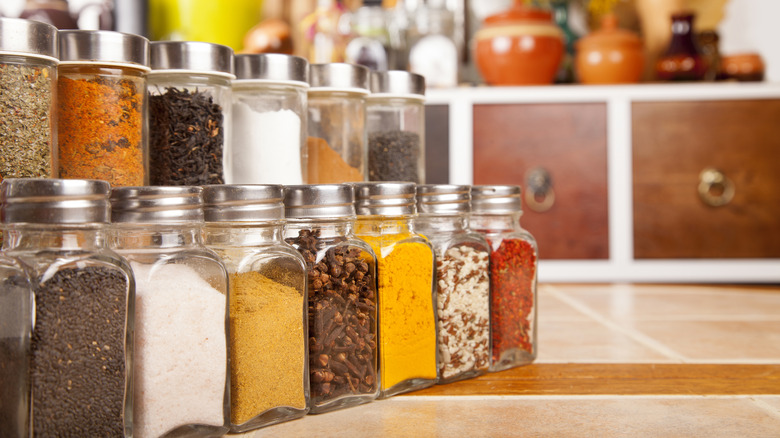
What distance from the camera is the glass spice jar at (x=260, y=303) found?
61 centimetres

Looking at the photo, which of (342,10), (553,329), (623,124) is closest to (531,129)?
(623,124)

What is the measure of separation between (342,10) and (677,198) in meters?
1.24

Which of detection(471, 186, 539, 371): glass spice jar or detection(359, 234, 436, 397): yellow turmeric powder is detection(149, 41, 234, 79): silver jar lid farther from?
detection(471, 186, 539, 371): glass spice jar

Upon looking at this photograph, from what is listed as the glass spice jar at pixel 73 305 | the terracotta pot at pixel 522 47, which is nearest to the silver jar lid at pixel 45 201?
the glass spice jar at pixel 73 305

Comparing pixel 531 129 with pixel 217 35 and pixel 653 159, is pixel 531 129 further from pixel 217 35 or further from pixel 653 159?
pixel 217 35

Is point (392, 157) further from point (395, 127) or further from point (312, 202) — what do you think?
point (312, 202)

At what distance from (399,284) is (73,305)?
1.08 feet

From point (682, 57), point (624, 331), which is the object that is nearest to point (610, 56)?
point (682, 57)

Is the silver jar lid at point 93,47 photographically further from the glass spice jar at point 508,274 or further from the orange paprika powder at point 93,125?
the glass spice jar at point 508,274

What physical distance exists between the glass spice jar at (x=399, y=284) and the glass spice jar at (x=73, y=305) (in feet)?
0.87

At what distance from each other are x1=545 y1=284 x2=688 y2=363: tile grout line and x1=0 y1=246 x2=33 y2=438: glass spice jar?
765mm

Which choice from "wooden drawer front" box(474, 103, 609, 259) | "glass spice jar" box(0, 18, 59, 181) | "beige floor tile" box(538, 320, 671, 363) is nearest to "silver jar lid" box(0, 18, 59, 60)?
"glass spice jar" box(0, 18, 59, 181)

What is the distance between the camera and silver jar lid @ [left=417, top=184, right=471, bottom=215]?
799 mm

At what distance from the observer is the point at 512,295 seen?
2.83 ft
